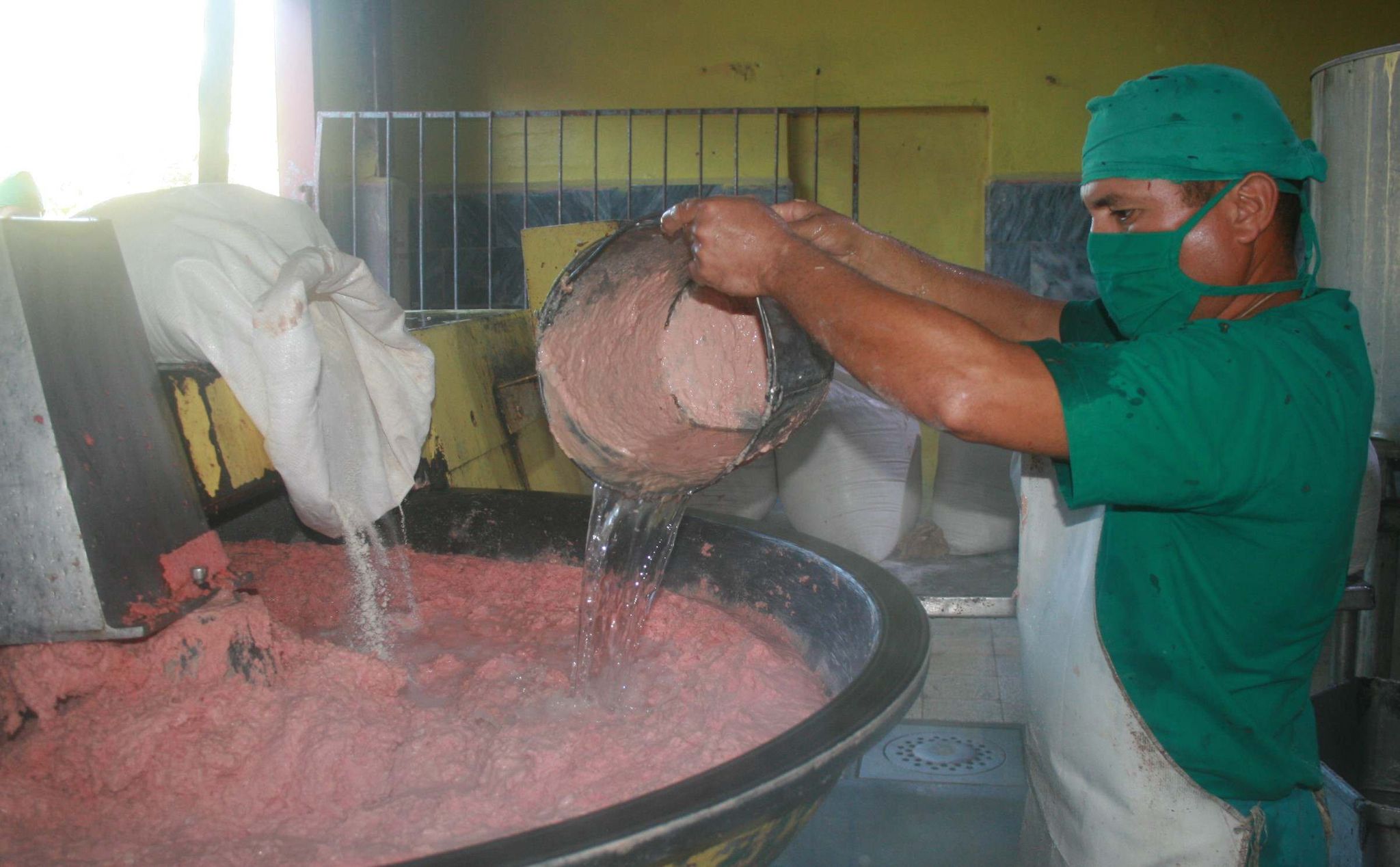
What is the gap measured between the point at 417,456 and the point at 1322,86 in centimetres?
277

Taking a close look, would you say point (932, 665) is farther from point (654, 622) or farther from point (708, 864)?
point (708, 864)

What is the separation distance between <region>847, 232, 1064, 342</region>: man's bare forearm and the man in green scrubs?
401 millimetres

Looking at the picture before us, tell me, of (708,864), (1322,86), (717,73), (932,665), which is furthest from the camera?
(717,73)

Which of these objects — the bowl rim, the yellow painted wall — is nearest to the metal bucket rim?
the bowl rim

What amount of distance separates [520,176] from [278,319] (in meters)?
4.94

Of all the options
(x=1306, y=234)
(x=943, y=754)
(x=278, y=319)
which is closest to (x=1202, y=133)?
(x=1306, y=234)

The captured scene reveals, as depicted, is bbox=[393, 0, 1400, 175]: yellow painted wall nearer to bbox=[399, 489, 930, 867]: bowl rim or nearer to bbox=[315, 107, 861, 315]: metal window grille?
bbox=[315, 107, 861, 315]: metal window grille

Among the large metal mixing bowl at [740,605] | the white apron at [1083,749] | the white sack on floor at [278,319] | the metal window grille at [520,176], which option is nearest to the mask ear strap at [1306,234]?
the white apron at [1083,749]

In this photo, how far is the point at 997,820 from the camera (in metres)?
2.29

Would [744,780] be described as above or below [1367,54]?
below

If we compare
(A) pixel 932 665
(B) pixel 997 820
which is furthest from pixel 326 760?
(A) pixel 932 665

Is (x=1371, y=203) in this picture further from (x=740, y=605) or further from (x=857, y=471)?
(x=740, y=605)

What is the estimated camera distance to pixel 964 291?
75.2 inches

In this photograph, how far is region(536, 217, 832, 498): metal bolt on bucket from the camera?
149cm
